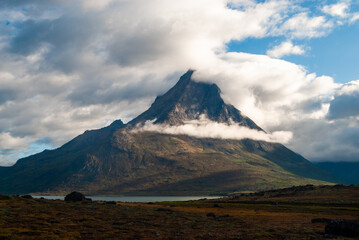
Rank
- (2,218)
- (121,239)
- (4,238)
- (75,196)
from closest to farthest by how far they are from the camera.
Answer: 1. (4,238)
2. (121,239)
3. (2,218)
4. (75,196)

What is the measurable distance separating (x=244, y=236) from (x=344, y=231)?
56.0 feet

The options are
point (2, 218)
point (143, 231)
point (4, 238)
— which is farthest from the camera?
point (2, 218)

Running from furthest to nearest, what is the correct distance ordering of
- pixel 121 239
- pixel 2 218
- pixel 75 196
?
pixel 75 196 → pixel 2 218 → pixel 121 239

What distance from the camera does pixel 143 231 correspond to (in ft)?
186

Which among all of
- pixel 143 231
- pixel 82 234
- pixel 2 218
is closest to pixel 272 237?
pixel 143 231

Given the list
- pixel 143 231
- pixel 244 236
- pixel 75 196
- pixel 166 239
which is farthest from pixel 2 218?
pixel 75 196

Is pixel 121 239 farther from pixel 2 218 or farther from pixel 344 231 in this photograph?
pixel 344 231

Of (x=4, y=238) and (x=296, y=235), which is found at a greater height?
(x=4, y=238)

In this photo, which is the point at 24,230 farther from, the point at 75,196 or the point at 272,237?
the point at 75,196

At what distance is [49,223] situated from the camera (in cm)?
6012

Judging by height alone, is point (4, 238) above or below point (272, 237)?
above

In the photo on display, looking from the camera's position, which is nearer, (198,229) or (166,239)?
(166,239)

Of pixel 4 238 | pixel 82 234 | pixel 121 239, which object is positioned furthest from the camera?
pixel 82 234

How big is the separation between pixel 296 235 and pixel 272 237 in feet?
14.5
